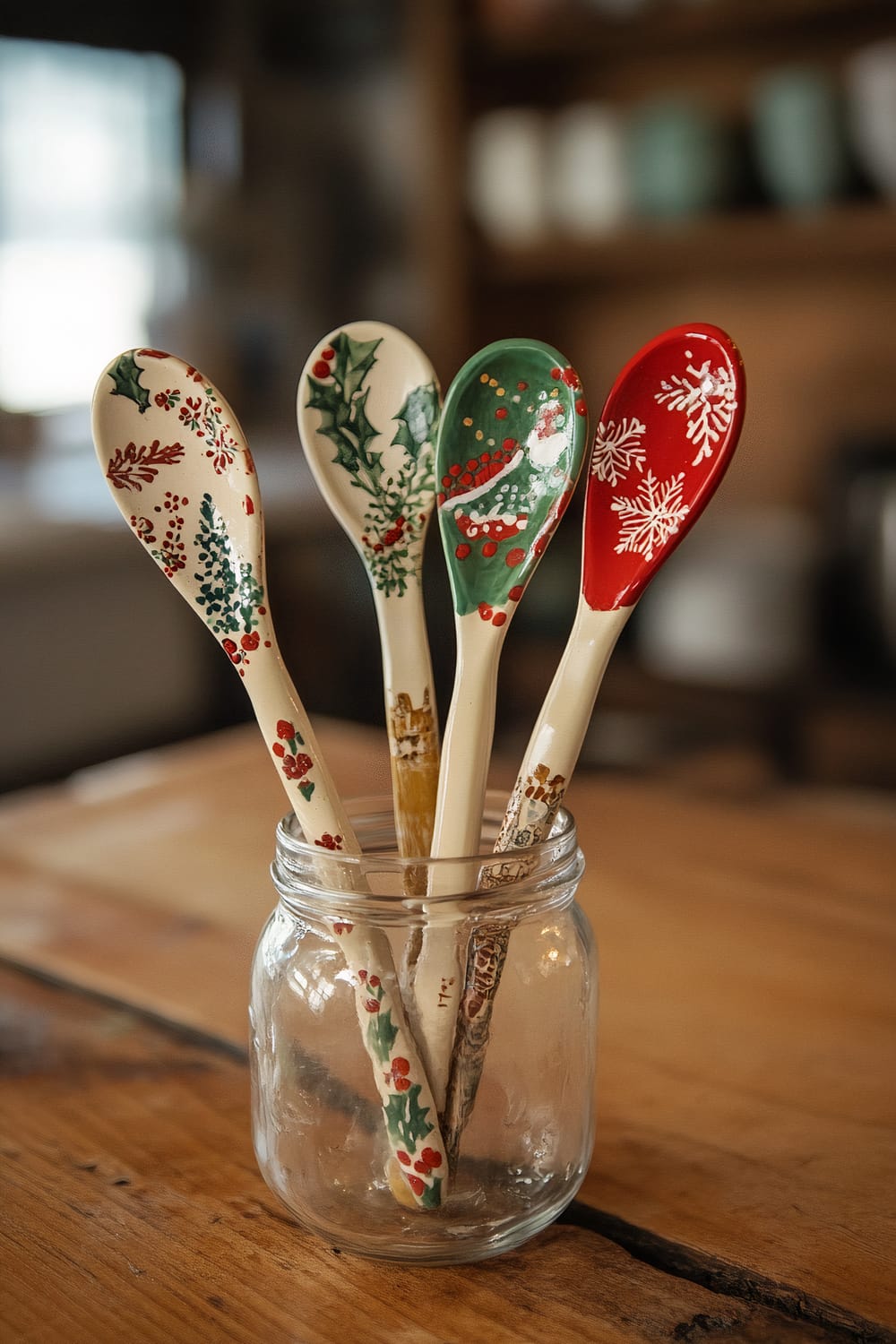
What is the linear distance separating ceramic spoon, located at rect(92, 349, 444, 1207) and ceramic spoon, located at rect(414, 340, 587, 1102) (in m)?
0.02

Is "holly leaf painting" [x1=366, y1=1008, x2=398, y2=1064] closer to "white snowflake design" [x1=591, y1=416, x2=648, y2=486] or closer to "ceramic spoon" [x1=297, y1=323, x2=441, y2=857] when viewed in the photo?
"ceramic spoon" [x1=297, y1=323, x2=441, y2=857]

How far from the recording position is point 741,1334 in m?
0.44

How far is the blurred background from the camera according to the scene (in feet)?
7.29

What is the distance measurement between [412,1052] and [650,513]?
19 centimetres

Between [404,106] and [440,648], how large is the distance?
114cm

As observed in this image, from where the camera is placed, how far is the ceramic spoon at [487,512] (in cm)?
45

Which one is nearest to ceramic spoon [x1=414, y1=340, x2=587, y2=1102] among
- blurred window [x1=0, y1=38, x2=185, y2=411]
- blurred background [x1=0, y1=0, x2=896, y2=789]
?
blurred background [x1=0, y1=0, x2=896, y2=789]

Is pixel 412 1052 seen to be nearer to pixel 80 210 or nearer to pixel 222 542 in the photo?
pixel 222 542

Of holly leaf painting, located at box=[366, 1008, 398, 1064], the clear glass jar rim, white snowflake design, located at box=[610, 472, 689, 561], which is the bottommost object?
holly leaf painting, located at box=[366, 1008, 398, 1064]

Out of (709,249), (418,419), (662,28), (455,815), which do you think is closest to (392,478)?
(418,419)

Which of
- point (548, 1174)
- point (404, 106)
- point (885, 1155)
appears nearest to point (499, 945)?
point (548, 1174)

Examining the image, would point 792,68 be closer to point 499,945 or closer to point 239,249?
point 239,249

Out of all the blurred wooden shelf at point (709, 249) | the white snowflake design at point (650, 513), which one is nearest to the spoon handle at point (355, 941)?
the white snowflake design at point (650, 513)

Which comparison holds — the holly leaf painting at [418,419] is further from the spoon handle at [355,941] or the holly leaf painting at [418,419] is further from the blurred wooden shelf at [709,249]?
the blurred wooden shelf at [709,249]
